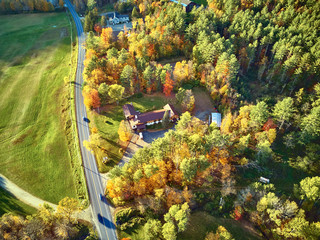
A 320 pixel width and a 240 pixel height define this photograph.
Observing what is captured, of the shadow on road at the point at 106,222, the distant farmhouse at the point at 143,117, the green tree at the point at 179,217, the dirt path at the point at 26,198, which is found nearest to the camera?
the green tree at the point at 179,217

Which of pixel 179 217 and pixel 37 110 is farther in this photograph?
pixel 37 110

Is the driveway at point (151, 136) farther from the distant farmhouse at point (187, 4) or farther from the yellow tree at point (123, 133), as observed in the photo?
the distant farmhouse at point (187, 4)

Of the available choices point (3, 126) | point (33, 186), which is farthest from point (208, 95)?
point (3, 126)

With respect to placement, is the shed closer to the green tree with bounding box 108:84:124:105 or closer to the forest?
the forest

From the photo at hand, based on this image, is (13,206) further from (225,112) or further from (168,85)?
(225,112)

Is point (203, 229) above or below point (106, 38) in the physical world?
below

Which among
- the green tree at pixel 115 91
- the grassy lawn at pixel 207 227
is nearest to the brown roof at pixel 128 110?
the green tree at pixel 115 91

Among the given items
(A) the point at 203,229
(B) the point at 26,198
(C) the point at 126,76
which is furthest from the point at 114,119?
(A) the point at 203,229
